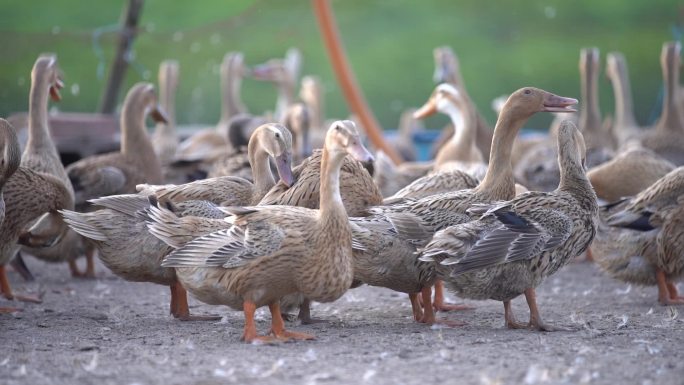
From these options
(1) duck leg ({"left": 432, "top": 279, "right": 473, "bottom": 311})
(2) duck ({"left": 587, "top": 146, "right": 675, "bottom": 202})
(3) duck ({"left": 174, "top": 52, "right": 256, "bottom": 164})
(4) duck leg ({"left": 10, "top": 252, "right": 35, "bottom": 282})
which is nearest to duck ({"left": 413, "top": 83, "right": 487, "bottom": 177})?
(2) duck ({"left": 587, "top": 146, "right": 675, "bottom": 202})

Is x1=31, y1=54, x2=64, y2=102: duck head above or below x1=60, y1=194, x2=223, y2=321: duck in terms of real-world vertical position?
above

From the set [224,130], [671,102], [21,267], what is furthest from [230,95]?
[21,267]

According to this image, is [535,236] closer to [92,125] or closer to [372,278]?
[372,278]

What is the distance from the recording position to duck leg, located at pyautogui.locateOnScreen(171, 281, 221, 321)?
6.38 metres

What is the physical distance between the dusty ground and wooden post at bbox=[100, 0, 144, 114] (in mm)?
5698

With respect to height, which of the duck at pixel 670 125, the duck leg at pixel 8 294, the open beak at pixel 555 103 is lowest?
the duck leg at pixel 8 294

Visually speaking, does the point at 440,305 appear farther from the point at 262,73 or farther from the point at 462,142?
the point at 262,73

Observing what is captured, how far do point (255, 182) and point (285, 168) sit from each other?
0.45m

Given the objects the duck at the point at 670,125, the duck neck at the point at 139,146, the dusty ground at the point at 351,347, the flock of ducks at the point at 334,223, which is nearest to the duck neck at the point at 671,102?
the duck at the point at 670,125

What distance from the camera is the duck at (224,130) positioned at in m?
10.5

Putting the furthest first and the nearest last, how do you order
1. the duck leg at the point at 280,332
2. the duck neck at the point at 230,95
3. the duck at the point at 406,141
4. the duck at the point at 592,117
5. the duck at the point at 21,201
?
the duck at the point at 406,141
the duck neck at the point at 230,95
the duck at the point at 592,117
the duck at the point at 21,201
the duck leg at the point at 280,332

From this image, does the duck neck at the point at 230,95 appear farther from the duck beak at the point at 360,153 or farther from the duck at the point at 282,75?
the duck beak at the point at 360,153

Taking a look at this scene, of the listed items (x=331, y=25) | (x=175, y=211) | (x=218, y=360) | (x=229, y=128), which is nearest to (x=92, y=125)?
(x=229, y=128)

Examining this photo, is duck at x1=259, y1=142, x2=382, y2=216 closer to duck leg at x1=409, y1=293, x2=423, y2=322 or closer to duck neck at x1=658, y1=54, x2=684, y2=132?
duck leg at x1=409, y1=293, x2=423, y2=322
